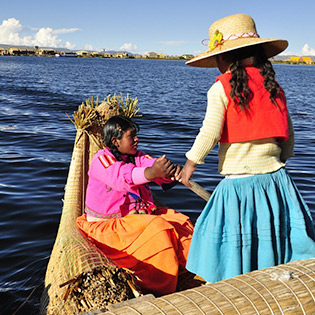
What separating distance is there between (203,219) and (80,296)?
33.6 inches

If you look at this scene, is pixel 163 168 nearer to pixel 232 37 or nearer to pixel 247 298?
pixel 232 37

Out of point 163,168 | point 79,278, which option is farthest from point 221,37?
point 79,278

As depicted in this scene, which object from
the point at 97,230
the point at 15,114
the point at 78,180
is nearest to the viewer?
the point at 97,230

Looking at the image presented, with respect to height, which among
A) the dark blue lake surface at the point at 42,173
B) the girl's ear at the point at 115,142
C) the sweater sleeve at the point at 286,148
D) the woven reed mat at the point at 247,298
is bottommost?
the dark blue lake surface at the point at 42,173

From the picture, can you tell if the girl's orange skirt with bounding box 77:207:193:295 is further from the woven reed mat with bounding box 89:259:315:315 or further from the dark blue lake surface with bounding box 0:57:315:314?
the dark blue lake surface with bounding box 0:57:315:314

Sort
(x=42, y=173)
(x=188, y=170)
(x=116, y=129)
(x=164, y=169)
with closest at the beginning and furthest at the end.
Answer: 1. (x=188, y=170)
2. (x=164, y=169)
3. (x=116, y=129)
4. (x=42, y=173)

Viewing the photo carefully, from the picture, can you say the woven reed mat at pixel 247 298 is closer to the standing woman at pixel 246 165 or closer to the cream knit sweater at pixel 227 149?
the standing woman at pixel 246 165

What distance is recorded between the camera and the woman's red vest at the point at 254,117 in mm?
2324

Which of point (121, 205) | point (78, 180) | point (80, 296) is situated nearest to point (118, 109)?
point (78, 180)

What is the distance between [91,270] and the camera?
2.51 metres

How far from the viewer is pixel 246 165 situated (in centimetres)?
244

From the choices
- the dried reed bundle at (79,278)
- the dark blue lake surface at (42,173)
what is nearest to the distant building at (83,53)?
the dark blue lake surface at (42,173)

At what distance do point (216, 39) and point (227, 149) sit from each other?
0.63 metres

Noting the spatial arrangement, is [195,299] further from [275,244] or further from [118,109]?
[118,109]
